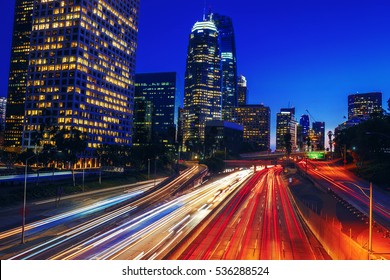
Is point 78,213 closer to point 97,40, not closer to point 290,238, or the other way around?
point 290,238

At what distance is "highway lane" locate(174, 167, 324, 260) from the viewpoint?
35875mm

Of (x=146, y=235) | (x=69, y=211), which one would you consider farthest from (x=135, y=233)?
(x=69, y=211)

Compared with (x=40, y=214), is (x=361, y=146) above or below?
above

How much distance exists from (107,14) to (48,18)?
29.3m

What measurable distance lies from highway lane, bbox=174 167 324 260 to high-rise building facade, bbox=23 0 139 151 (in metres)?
115

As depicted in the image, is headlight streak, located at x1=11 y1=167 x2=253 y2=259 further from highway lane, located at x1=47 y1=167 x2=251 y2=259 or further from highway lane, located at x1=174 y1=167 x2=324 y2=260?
highway lane, located at x1=174 y1=167 x2=324 y2=260

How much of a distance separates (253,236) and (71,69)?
144 metres

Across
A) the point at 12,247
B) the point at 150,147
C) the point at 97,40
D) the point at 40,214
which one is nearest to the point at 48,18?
the point at 97,40

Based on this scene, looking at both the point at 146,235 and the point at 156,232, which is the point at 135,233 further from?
the point at 156,232

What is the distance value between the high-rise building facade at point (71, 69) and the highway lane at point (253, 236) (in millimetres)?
114851

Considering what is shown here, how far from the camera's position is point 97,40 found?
177 meters

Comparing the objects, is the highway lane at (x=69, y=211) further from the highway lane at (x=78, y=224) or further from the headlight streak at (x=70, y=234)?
the headlight streak at (x=70, y=234)

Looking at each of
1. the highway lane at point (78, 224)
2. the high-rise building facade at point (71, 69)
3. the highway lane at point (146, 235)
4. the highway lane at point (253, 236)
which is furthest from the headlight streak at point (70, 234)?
the high-rise building facade at point (71, 69)

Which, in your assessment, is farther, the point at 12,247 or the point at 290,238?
the point at 290,238
